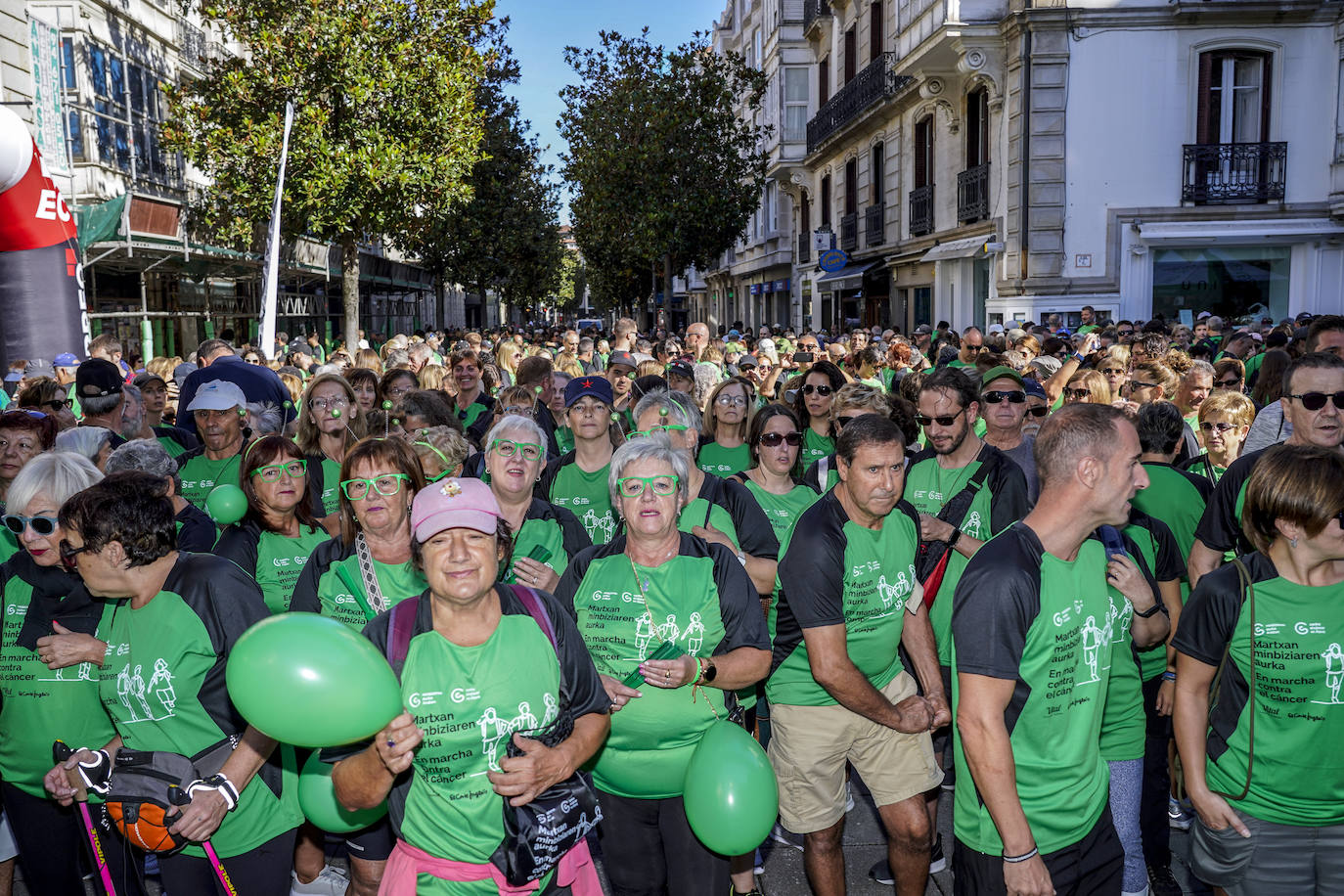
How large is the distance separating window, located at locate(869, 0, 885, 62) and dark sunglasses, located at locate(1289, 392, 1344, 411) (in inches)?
874

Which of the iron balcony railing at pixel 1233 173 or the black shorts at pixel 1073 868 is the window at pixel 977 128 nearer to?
the iron balcony railing at pixel 1233 173

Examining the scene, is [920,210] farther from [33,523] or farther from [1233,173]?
[33,523]

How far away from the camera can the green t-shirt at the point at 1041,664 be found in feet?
9.44

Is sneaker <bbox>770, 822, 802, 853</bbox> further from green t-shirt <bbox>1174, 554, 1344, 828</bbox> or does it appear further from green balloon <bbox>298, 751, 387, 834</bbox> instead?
green balloon <bbox>298, 751, 387, 834</bbox>

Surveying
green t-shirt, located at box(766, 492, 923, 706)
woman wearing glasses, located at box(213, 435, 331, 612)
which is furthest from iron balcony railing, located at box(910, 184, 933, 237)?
woman wearing glasses, located at box(213, 435, 331, 612)

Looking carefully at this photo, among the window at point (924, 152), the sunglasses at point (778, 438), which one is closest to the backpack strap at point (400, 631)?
the sunglasses at point (778, 438)

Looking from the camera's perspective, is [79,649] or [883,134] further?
[883,134]

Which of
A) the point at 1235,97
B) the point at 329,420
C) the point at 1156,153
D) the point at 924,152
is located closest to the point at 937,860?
the point at 329,420

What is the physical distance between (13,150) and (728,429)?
23.9 ft

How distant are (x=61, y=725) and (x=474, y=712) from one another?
1775 millimetres

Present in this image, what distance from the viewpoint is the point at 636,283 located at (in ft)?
129

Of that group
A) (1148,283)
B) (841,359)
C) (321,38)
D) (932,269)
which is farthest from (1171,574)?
(932,269)

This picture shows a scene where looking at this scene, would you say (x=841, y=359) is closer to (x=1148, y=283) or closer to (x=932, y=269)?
(x=1148, y=283)

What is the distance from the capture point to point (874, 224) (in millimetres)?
26266
